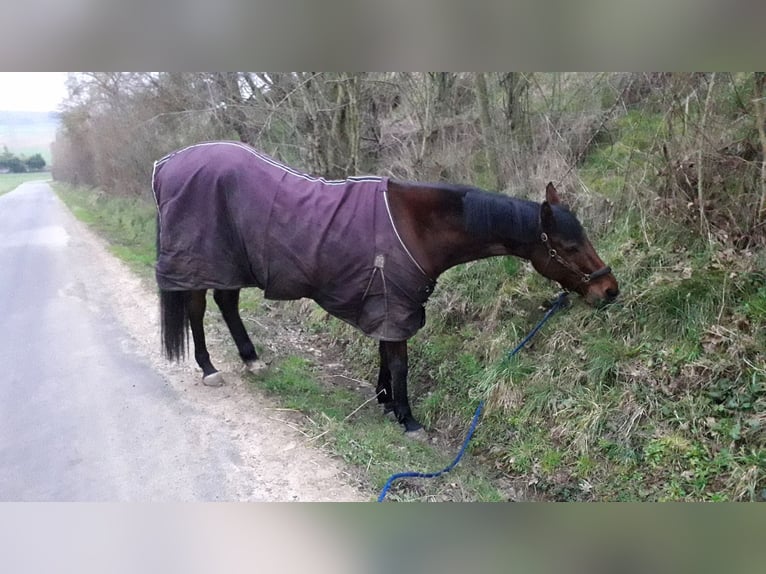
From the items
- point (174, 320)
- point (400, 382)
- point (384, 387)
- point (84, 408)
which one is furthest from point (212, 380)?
point (400, 382)

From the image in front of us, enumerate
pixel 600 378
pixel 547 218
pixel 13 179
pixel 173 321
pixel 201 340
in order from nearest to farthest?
pixel 547 218
pixel 600 378
pixel 13 179
pixel 173 321
pixel 201 340

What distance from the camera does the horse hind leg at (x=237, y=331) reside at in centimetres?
391

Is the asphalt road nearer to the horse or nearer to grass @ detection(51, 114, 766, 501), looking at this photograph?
grass @ detection(51, 114, 766, 501)

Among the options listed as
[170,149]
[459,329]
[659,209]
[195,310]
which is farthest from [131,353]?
[659,209]

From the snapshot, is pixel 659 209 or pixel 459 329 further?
pixel 459 329

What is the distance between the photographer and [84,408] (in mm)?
3170

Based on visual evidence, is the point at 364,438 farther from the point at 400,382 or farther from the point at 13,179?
the point at 13,179

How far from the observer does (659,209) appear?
11.5 feet

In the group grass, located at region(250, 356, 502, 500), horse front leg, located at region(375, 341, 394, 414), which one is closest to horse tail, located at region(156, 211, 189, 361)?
grass, located at region(250, 356, 502, 500)

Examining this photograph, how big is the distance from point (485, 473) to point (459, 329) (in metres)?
1.23

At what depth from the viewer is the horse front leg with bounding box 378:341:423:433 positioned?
334 centimetres

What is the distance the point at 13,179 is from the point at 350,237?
2.29 m

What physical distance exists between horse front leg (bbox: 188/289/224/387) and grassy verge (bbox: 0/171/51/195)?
130 centimetres
